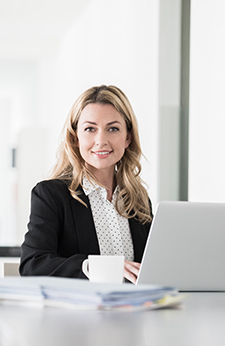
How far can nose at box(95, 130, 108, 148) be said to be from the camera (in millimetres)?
1847

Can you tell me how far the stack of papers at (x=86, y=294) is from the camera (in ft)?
2.22

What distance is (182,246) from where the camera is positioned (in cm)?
112

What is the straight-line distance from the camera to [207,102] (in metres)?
2.71

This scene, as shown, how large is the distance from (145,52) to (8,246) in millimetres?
1842

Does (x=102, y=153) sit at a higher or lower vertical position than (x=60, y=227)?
higher

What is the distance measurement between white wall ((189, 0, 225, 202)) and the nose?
2.82ft

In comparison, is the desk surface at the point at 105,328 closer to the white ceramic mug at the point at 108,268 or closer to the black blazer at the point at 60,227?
the white ceramic mug at the point at 108,268

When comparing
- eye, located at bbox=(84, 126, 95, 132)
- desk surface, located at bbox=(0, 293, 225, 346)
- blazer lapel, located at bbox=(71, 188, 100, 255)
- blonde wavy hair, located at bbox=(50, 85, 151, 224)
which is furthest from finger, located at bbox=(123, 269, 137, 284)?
eye, located at bbox=(84, 126, 95, 132)

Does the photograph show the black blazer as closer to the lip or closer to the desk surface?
the lip

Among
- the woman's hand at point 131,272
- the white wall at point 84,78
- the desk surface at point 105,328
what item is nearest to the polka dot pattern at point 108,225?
the woman's hand at point 131,272

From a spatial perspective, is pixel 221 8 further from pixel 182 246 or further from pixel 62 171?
pixel 182 246

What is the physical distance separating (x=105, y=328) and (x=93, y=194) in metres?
1.22

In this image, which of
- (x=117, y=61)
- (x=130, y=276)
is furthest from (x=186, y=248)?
(x=117, y=61)

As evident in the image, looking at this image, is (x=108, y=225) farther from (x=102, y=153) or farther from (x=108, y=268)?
(x=108, y=268)
